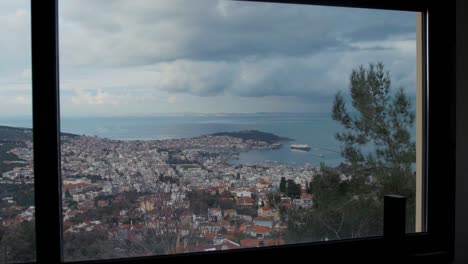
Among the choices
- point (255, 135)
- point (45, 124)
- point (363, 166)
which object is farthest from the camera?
point (363, 166)

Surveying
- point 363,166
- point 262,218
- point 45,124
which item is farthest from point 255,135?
A: point 45,124

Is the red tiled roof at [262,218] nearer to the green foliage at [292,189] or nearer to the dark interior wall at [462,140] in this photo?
the green foliage at [292,189]

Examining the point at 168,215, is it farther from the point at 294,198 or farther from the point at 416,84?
the point at 416,84

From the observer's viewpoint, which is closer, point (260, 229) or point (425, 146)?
point (260, 229)

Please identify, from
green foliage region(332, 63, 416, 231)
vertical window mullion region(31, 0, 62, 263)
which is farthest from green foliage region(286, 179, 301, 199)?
vertical window mullion region(31, 0, 62, 263)

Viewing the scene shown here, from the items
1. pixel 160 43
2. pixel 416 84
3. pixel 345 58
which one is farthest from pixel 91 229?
pixel 416 84

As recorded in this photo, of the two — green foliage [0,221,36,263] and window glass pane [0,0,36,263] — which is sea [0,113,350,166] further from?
green foliage [0,221,36,263]

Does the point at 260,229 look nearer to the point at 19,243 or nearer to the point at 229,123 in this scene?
the point at 229,123

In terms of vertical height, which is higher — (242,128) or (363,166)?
(242,128)
